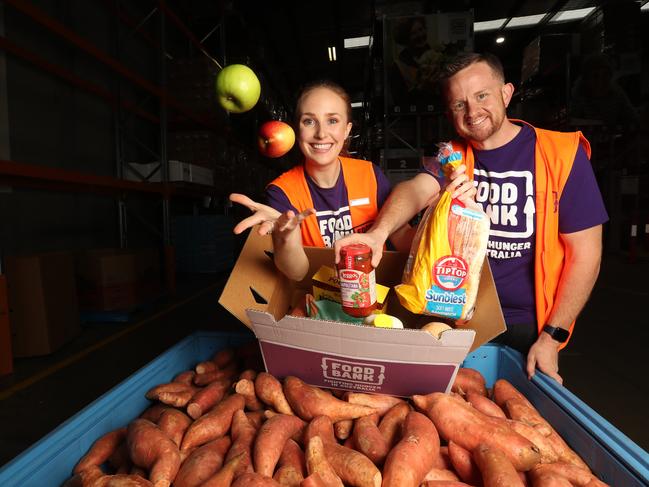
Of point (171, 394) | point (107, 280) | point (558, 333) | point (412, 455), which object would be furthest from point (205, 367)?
point (107, 280)

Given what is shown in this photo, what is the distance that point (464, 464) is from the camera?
2.45 feet

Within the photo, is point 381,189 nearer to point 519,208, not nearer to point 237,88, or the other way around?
point 519,208

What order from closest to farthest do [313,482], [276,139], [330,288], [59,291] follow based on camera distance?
[313,482] < [330,288] < [59,291] < [276,139]

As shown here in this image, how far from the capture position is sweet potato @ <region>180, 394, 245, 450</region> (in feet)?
2.73

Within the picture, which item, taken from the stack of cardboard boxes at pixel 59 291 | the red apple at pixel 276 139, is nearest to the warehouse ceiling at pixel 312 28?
the red apple at pixel 276 139

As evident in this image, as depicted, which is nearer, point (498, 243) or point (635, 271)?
point (498, 243)

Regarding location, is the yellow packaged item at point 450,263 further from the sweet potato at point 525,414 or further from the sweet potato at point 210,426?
the sweet potato at point 210,426

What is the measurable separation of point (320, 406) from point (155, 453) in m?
0.33

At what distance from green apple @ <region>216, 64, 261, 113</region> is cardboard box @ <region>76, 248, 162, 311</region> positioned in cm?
183

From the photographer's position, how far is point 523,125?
139 cm

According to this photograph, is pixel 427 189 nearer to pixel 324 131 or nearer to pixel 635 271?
pixel 324 131

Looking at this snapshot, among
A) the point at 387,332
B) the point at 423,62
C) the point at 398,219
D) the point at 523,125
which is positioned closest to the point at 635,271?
the point at 423,62

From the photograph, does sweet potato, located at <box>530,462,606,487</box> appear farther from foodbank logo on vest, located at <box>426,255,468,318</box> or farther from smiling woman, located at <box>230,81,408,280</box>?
smiling woman, located at <box>230,81,408,280</box>

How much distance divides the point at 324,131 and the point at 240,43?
7195mm
